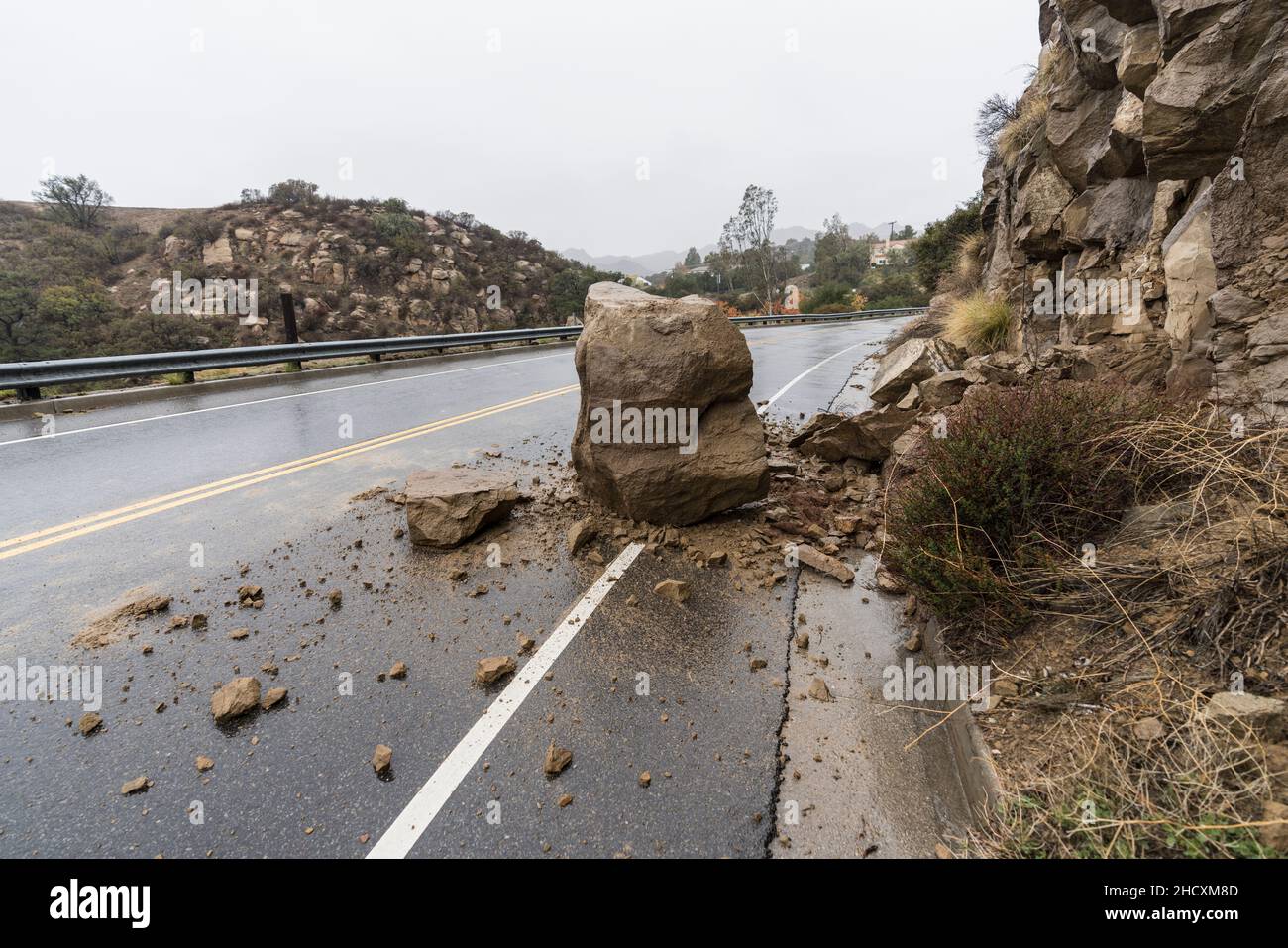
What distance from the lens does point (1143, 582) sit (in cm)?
284

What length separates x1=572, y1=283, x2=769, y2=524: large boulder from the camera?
198 inches

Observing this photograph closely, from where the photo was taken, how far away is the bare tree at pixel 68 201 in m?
36.9

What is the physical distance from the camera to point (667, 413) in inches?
199

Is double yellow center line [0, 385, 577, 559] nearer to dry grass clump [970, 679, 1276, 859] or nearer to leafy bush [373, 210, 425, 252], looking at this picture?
dry grass clump [970, 679, 1276, 859]

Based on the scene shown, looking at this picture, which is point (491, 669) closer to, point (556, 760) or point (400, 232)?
point (556, 760)

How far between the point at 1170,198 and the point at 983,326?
4.88 metres

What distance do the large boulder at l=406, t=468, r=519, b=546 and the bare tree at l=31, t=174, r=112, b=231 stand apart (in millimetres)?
49185

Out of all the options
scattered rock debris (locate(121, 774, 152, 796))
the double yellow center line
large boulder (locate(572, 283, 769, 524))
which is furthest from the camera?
large boulder (locate(572, 283, 769, 524))

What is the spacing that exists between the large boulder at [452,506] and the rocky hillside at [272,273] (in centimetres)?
2953

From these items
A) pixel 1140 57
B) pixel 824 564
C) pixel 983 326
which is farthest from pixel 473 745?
pixel 983 326

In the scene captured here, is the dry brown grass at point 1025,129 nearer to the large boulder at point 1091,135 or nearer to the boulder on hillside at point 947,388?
the large boulder at point 1091,135

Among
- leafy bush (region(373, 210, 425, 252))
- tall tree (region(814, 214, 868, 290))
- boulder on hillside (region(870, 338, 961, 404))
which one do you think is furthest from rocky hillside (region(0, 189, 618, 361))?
tall tree (region(814, 214, 868, 290))

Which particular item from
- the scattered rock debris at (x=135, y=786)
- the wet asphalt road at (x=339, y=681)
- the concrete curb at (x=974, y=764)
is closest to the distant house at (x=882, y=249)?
the wet asphalt road at (x=339, y=681)
